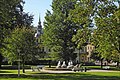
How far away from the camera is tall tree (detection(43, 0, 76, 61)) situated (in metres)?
56.6

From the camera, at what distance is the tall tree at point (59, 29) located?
2228 inches

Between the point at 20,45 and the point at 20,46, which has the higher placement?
the point at 20,45

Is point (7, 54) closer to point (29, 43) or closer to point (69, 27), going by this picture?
point (29, 43)

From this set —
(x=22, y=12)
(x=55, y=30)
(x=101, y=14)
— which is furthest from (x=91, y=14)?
(x=22, y=12)

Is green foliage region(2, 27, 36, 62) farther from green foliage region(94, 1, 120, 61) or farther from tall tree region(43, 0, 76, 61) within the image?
tall tree region(43, 0, 76, 61)

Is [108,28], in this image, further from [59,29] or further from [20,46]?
[59,29]

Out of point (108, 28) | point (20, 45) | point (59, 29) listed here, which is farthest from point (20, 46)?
point (59, 29)

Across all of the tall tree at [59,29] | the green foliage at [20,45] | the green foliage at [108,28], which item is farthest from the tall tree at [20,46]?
the tall tree at [59,29]

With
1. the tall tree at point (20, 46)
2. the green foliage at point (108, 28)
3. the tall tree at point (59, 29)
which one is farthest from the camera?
the tall tree at point (59, 29)

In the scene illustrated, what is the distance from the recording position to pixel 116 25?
2655 cm

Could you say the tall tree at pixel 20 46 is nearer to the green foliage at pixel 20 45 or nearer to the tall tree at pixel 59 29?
the green foliage at pixel 20 45

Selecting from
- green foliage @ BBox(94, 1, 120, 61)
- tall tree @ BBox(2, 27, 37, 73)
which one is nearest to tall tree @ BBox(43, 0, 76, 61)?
tall tree @ BBox(2, 27, 37, 73)

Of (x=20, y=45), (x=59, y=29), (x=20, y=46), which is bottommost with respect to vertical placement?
(x=20, y=46)

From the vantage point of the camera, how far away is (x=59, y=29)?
5688 centimetres
